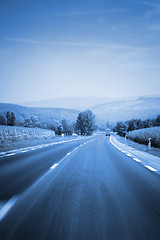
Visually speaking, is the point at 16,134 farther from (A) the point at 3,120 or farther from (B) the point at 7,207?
(A) the point at 3,120

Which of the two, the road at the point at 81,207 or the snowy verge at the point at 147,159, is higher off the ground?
the snowy verge at the point at 147,159

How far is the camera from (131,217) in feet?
10.6

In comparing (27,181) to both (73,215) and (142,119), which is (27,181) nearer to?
(73,215)

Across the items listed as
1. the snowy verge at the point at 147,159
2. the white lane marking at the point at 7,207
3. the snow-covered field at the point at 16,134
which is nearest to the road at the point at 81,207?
the white lane marking at the point at 7,207

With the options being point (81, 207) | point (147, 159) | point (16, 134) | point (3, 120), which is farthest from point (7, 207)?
point (3, 120)

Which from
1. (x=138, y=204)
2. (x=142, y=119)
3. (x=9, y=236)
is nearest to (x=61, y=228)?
(x=9, y=236)

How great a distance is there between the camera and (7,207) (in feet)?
11.6

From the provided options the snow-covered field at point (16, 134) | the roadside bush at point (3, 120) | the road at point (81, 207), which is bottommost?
the road at point (81, 207)

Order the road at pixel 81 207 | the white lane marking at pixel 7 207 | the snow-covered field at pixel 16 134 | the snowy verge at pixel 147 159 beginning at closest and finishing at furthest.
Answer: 1. the road at pixel 81 207
2. the white lane marking at pixel 7 207
3. the snowy verge at pixel 147 159
4. the snow-covered field at pixel 16 134

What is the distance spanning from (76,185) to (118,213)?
74.7 inches

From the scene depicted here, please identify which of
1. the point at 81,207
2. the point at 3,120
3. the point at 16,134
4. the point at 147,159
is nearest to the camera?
the point at 81,207

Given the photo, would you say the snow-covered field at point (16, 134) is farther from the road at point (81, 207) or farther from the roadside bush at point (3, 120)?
the roadside bush at point (3, 120)

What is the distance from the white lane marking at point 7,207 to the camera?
3.25 meters

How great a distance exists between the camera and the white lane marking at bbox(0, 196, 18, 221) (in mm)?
3251
